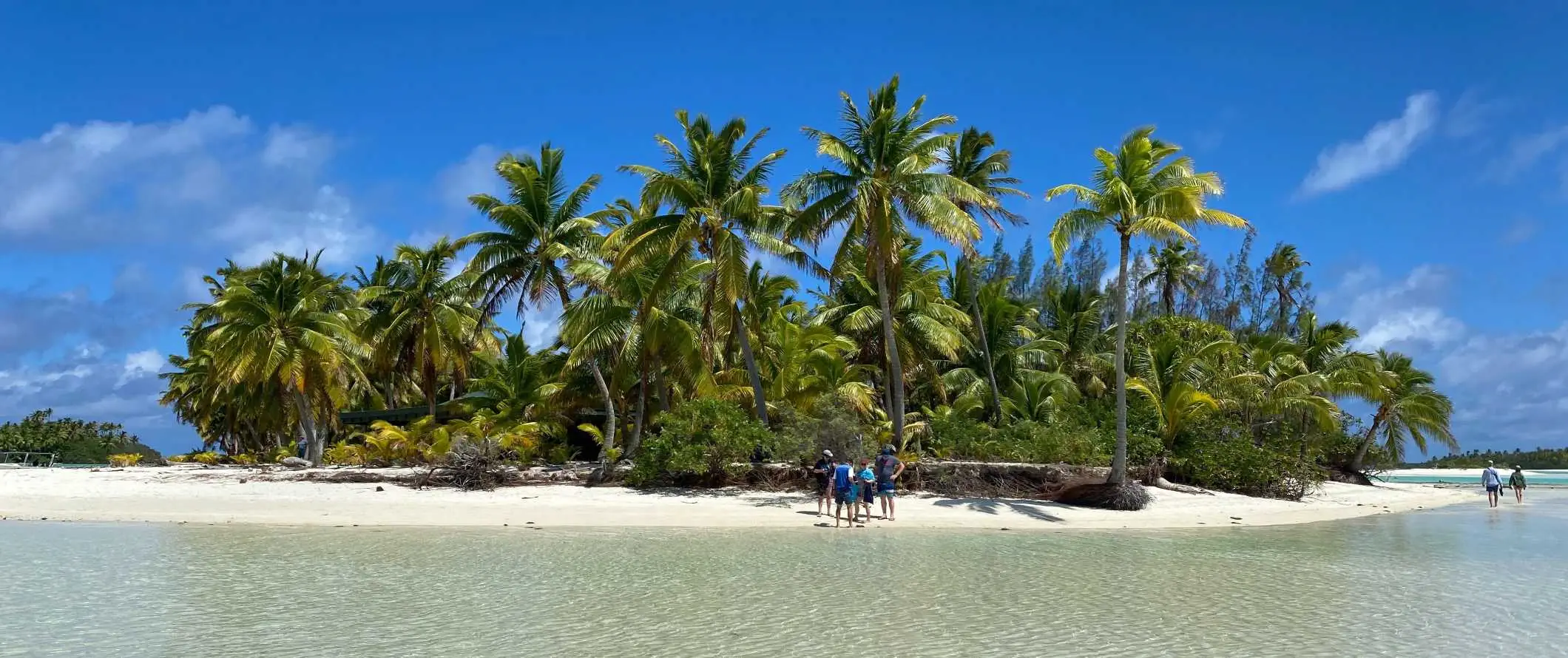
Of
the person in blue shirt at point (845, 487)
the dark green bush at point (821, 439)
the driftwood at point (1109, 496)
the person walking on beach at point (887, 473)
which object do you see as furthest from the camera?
the dark green bush at point (821, 439)

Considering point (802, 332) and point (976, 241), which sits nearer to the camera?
point (976, 241)

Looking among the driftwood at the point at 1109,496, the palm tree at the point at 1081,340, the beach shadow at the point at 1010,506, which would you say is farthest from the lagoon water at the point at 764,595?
the palm tree at the point at 1081,340

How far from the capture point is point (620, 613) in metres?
9.02

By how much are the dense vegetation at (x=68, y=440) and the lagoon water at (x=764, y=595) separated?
39138 millimetres

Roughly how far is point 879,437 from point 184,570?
52.4 ft

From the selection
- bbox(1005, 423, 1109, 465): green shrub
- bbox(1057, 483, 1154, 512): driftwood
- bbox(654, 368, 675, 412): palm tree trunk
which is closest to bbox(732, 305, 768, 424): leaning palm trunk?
bbox(654, 368, 675, 412): palm tree trunk

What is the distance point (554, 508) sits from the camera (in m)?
20.0

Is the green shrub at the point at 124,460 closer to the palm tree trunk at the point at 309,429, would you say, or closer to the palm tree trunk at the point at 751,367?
the palm tree trunk at the point at 309,429

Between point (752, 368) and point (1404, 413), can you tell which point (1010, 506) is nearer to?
point (752, 368)

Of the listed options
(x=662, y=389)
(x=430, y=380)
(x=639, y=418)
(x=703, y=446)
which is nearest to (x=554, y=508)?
(x=703, y=446)

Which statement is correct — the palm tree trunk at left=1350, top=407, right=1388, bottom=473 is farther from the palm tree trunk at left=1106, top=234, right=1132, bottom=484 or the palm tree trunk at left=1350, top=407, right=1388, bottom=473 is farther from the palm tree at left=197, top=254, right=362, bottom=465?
the palm tree at left=197, top=254, right=362, bottom=465

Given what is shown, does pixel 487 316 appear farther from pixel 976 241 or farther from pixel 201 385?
pixel 201 385

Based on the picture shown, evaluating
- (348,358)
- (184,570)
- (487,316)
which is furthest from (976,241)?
(348,358)

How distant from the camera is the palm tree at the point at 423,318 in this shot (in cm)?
3244
